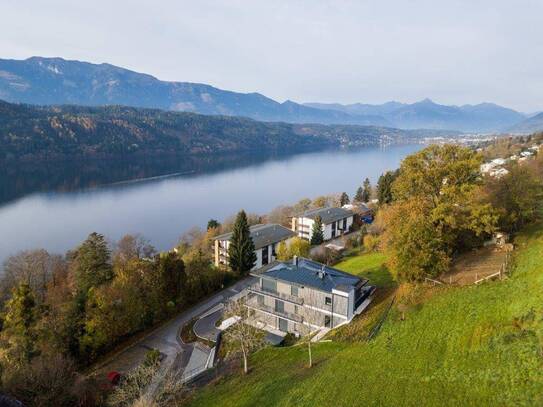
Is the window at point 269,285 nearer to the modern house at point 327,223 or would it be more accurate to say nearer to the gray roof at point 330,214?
the modern house at point 327,223

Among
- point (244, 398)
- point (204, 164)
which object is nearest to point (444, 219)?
point (244, 398)

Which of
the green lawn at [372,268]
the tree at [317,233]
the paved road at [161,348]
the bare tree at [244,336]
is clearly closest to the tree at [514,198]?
the green lawn at [372,268]

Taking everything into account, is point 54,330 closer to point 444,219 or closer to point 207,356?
point 207,356

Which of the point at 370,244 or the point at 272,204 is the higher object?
the point at 370,244

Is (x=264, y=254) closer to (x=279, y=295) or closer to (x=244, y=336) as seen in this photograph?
(x=279, y=295)

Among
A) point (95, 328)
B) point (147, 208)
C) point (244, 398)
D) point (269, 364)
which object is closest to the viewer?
point (244, 398)

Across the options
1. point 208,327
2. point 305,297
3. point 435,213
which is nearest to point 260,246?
point 208,327
